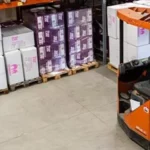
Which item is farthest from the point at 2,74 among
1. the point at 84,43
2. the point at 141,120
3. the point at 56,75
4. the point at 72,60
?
the point at 141,120

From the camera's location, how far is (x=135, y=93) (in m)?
3.42

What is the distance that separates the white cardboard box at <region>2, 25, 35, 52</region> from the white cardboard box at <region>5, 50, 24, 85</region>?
0.09m

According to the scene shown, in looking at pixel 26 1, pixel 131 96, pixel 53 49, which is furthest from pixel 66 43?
pixel 131 96

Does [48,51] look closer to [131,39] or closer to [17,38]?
[17,38]

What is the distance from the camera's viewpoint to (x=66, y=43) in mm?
5250

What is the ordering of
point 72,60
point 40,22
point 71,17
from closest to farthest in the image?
1. point 40,22
2. point 71,17
3. point 72,60

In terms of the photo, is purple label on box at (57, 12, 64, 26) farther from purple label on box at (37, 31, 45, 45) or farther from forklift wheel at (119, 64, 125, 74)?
forklift wheel at (119, 64, 125, 74)

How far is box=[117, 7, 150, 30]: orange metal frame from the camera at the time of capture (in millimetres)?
3092

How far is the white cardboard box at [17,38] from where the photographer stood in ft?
15.5

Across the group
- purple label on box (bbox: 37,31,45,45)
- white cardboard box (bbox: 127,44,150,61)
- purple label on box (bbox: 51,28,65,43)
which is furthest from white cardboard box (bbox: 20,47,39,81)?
white cardboard box (bbox: 127,44,150,61)

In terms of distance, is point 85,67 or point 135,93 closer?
point 135,93

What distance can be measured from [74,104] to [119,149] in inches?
43.8

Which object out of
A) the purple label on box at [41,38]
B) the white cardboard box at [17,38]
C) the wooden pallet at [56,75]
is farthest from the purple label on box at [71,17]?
the wooden pallet at [56,75]

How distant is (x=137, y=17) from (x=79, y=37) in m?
2.06
